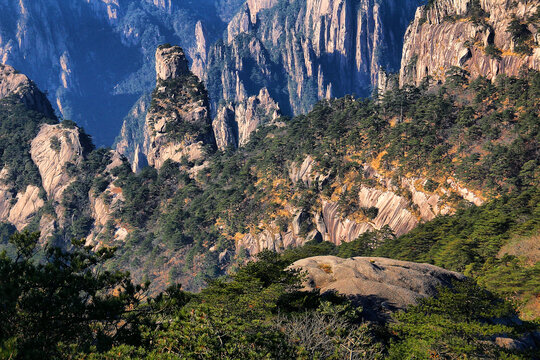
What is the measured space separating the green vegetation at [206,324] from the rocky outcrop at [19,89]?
13770cm

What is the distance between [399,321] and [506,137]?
5405cm

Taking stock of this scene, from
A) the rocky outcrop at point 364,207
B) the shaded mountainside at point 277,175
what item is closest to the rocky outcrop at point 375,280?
the shaded mountainside at point 277,175


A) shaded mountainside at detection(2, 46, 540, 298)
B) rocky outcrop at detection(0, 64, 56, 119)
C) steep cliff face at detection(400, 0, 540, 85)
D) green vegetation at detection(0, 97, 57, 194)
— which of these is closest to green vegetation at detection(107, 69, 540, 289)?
shaded mountainside at detection(2, 46, 540, 298)

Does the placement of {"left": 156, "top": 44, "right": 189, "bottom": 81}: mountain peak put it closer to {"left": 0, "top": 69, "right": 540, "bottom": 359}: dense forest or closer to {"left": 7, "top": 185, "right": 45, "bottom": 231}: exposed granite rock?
{"left": 0, "top": 69, "right": 540, "bottom": 359}: dense forest

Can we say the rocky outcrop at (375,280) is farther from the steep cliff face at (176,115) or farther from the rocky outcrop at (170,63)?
the rocky outcrop at (170,63)

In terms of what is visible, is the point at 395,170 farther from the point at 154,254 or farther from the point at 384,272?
the point at 154,254

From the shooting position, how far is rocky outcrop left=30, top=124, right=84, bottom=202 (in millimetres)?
116438

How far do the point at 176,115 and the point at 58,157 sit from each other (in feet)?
113

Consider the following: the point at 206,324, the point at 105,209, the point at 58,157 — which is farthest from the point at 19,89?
the point at 206,324

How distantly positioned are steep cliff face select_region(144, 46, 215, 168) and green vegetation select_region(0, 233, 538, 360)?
9619cm

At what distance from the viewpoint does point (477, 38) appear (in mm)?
84000

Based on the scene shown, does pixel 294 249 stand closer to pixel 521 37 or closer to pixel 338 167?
pixel 338 167

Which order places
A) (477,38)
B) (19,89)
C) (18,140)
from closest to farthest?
(477,38) < (18,140) < (19,89)

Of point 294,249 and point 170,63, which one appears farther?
point 170,63
